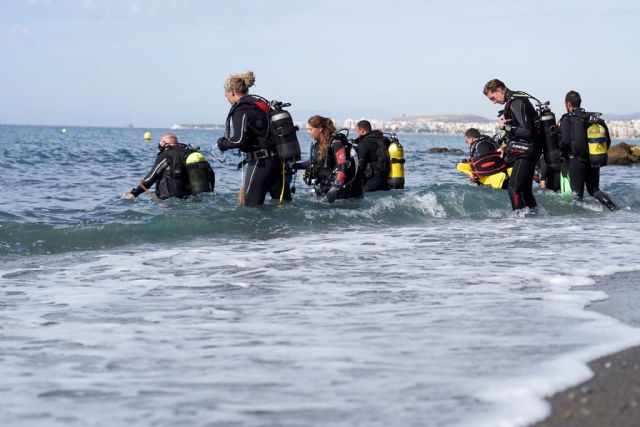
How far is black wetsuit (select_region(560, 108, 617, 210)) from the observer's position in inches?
506

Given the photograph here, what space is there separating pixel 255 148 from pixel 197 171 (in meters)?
2.43

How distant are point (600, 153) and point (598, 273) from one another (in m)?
6.83

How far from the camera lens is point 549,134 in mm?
11453

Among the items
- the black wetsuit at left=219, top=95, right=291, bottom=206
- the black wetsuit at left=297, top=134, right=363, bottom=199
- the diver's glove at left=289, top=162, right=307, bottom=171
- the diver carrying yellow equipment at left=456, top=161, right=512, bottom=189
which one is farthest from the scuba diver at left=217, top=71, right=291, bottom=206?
the diver carrying yellow equipment at left=456, top=161, right=512, bottom=189

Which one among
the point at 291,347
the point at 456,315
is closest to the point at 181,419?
the point at 291,347

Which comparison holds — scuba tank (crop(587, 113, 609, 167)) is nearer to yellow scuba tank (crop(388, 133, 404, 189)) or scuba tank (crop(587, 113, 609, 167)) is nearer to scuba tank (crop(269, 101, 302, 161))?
yellow scuba tank (crop(388, 133, 404, 189))

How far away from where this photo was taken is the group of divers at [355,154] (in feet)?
32.9

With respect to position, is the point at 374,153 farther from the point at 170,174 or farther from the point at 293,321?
the point at 293,321

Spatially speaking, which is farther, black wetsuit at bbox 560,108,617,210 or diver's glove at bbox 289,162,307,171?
black wetsuit at bbox 560,108,617,210

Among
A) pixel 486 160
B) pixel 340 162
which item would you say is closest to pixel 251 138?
pixel 340 162

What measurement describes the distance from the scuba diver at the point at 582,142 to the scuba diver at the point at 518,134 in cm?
177

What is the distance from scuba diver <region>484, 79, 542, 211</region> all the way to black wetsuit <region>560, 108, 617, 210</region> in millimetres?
1756

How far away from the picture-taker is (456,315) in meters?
4.89

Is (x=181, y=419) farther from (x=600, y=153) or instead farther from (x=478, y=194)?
(x=478, y=194)
